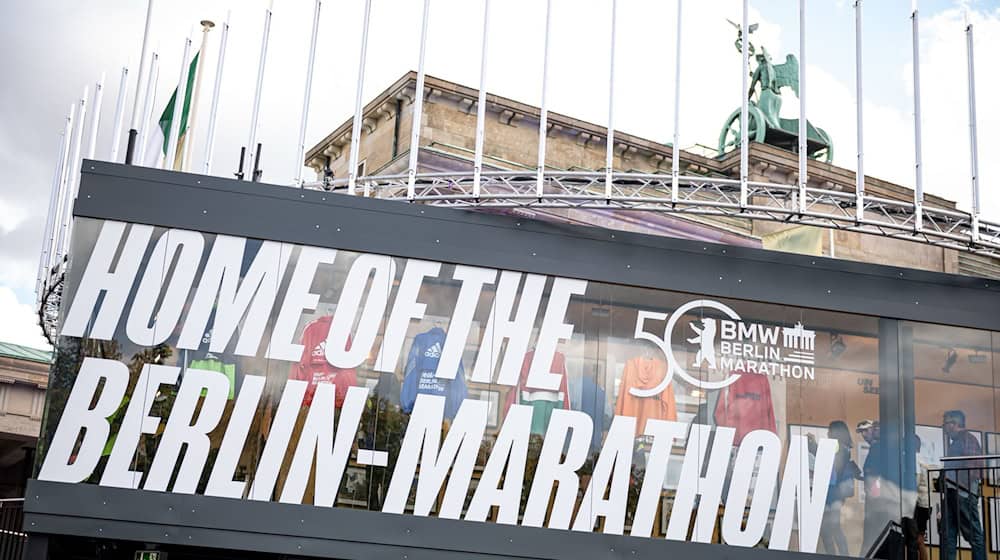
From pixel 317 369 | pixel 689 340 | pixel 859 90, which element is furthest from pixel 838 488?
pixel 317 369

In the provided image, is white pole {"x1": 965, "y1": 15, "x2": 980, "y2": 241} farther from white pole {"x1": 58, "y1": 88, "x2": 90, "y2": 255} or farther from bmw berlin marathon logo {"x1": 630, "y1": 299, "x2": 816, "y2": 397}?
white pole {"x1": 58, "y1": 88, "x2": 90, "y2": 255}

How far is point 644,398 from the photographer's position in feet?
44.3

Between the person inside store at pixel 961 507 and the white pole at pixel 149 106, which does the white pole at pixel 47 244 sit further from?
the person inside store at pixel 961 507

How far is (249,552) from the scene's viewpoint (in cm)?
1342

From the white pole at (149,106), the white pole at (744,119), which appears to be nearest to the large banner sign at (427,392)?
the white pole at (744,119)

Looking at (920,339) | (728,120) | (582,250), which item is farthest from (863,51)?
(728,120)

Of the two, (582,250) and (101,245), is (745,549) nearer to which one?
(582,250)

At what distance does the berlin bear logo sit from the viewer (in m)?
13.8

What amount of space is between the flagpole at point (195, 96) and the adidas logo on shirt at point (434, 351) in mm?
5502

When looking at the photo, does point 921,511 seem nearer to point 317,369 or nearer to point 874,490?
point 874,490

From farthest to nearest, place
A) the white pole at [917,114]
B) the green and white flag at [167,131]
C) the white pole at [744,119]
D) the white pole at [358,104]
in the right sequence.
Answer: the green and white flag at [167,131] → the white pole at [917,114] → the white pole at [358,104] → the white pole at [744,119]

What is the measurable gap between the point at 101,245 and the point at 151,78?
18.2 feet

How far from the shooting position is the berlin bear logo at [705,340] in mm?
13805

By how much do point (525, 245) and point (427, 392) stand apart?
228 cm
